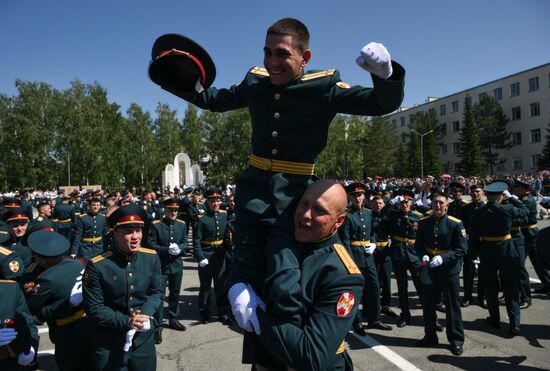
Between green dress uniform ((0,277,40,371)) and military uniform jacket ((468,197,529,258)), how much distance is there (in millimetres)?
7376

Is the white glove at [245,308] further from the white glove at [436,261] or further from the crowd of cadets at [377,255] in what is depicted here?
the white glove at [436,261]

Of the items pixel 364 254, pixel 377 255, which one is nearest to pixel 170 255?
pixel 364 254

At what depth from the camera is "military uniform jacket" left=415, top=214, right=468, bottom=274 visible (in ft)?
21.4

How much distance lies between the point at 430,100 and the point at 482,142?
2052 cm

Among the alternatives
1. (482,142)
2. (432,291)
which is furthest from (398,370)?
(482,142)

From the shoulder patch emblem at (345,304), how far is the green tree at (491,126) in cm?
6740

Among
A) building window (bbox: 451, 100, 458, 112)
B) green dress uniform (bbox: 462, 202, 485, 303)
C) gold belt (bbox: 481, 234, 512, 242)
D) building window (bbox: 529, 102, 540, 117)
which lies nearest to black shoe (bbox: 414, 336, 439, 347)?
gold belt (bbox: 481, 234, 512, 242)

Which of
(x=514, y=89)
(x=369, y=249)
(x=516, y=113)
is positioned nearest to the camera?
(x=369, y=249)

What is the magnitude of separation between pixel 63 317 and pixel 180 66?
3149 mm

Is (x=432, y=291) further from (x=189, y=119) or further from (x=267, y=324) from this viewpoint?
(x=189, y=119)

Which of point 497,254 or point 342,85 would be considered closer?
point 342,85

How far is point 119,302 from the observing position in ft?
13.4

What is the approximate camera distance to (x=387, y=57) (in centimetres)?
213

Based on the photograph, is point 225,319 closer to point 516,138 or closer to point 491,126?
point 491,126
